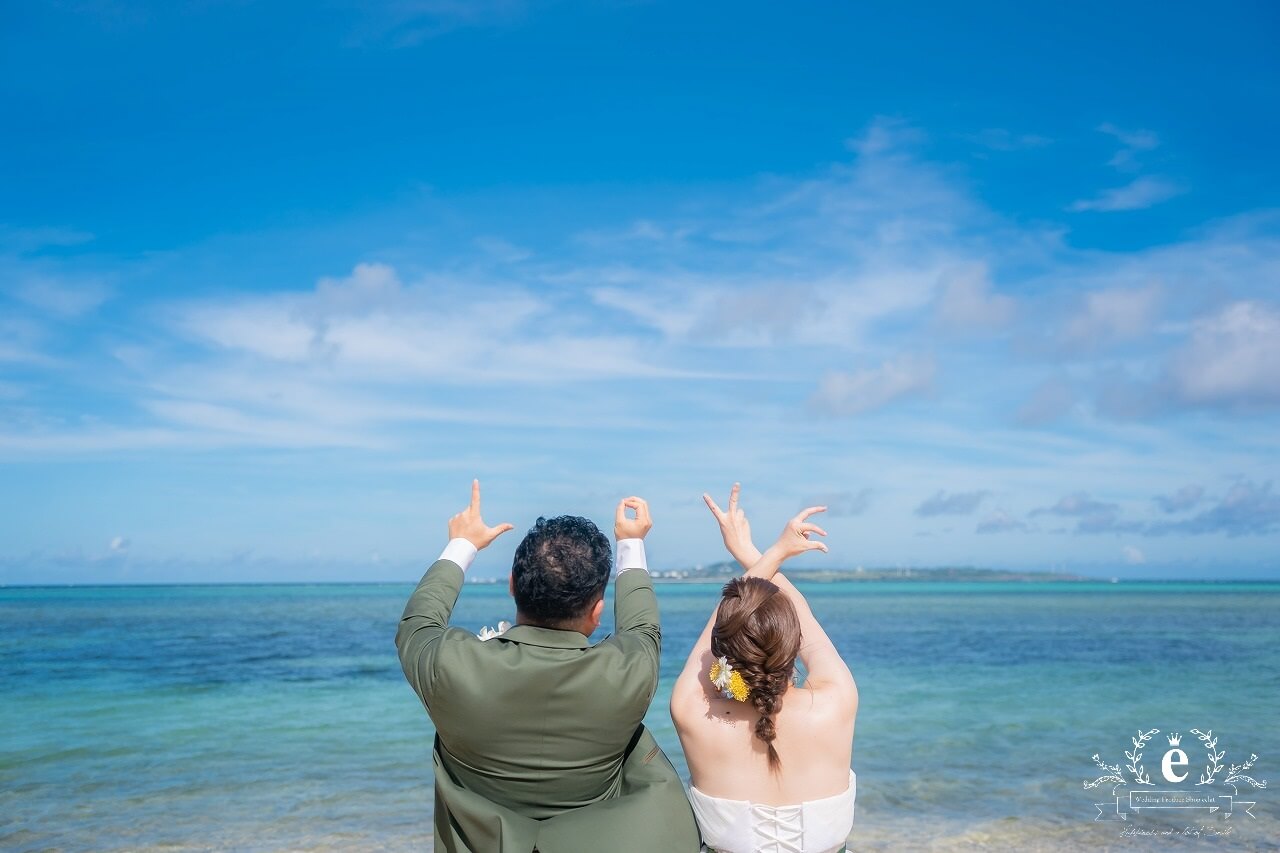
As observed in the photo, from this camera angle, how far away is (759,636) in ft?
9.87

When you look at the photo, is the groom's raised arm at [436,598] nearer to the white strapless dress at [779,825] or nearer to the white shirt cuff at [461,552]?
the white shirt cuff at [461,552]

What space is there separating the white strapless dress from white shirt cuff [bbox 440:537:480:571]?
1.15 metres

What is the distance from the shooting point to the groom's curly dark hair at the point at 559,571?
2.71 m

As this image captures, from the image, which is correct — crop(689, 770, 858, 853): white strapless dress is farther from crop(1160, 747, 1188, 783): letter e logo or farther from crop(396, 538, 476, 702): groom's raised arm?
crop(1160, 747, 1188, 783): letter e logo

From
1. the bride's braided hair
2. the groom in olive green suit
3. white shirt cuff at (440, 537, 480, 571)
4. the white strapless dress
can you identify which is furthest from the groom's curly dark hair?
the white strapless dress

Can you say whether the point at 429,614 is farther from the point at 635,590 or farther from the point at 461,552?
the point at 635,590

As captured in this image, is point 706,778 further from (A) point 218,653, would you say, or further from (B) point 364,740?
(A) point 218,653

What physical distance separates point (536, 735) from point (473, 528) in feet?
2.40

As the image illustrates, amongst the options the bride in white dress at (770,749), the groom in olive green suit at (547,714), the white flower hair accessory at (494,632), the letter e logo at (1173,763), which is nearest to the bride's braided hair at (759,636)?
the bride in white dress at (770,749)

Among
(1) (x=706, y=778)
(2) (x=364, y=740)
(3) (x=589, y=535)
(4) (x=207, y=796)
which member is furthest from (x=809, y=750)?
(2) (x=364, y=740)

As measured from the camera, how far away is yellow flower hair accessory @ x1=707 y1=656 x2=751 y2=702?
3.05 meters

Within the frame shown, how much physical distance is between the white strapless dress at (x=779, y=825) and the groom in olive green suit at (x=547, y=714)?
0.39 meters

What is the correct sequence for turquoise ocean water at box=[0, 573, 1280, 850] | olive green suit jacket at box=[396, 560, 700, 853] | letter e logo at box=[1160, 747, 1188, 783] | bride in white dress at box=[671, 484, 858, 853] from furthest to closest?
1. letter e logo at box=[1160, 747, 1188, 783]
2. turquoise ocean water at box=[0, 573, 1280, 850]
3. bride in white dress at box=[671, 484, 858, 853]
4. olive green suit jacket at box=[396, 560, 700, 853]

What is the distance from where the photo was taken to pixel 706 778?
3293 mm
